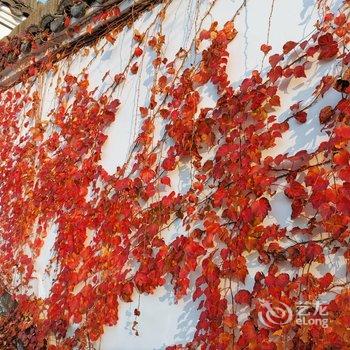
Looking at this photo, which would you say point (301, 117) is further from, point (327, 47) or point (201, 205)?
point (201, 205)

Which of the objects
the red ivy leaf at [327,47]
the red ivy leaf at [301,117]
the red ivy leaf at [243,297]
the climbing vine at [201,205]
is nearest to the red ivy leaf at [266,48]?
the climbing vine at [201,205]

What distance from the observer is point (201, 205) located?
2785 millimetres

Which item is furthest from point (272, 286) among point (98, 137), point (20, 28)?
point (20, 28)

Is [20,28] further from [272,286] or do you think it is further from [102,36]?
[272,286]

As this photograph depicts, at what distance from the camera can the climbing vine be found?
2.23m

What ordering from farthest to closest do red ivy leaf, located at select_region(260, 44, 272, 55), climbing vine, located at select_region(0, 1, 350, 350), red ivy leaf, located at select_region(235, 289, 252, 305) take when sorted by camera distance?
1. red ivy leaf, located at select_region(260, 44, 272, 55)
2. red ivy leaf, located at select_region(235, 289, 252, 305)
3. climbing vine, located at select_region(0, 1, 350, 350)

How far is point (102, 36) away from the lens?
410 centimetres

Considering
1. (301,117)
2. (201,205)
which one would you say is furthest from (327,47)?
(201,205)

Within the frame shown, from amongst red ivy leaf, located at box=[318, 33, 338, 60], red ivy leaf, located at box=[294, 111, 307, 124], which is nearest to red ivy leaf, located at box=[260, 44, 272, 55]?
red ivy leaf, located at box=[318, 33, 338, 60]

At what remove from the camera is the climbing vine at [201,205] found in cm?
223

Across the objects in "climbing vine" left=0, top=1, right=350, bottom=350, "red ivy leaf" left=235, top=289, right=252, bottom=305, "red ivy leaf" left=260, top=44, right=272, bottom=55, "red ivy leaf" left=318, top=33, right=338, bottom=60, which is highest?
"red ivy leaf" left=260, top=44, right=272, bottom=55

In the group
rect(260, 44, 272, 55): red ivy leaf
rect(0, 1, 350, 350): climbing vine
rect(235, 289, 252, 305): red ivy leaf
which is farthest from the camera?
rect(260, 44, 272, 55): red ivy leaf

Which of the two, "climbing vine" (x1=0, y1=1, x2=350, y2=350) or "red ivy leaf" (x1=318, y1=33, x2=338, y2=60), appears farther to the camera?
"red ivy leaf" (x1=318, y1=33, x2=338, y2=60)

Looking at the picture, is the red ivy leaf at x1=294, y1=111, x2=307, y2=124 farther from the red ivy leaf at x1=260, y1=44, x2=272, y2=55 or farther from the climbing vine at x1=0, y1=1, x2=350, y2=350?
the red ivy leaf at x1=260, y1=44, x2=272, y2=55
